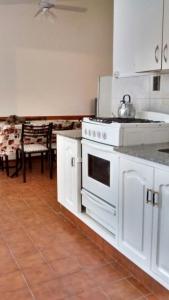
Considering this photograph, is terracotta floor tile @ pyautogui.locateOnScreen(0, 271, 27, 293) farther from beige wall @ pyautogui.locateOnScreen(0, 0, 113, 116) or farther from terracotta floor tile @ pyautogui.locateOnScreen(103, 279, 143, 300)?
beige wall @ pyautogui.locateOnScreen(0, 0, 113, 116)

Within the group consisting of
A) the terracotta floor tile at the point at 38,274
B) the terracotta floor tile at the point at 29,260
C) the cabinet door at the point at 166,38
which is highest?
the cabinet door at the point at 166,38

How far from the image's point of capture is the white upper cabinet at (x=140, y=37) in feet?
7.20

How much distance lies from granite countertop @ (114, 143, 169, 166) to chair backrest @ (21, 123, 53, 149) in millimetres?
2464

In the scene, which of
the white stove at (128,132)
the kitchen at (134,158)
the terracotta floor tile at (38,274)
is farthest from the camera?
the white stove at (128,132)

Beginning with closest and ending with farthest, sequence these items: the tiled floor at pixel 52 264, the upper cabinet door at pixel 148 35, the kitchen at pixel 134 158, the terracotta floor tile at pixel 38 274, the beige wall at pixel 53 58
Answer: the kitchen at pixel 134 158
the tiled floor at pixel 52 264
the terracotta floor tile at pixel 38 274
the upper cabinet door at pixel 148 35
the beige wall at pixel 53 58

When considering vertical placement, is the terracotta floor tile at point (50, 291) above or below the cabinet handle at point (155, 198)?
below

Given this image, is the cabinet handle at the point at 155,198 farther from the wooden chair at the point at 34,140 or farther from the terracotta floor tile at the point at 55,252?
the wooden chair at the point at 34,140

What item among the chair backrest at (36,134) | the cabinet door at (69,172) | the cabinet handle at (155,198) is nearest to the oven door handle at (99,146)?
the cabinet door at (69,172)

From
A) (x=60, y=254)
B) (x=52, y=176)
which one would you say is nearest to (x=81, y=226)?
(x=60, y=254)

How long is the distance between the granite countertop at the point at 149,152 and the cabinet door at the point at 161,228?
68mm

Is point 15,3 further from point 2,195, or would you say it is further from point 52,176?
point 2,195

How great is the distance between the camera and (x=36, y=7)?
5.56 metres

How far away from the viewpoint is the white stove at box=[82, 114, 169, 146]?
2.12 metres

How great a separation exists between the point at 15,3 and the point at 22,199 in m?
3.50
